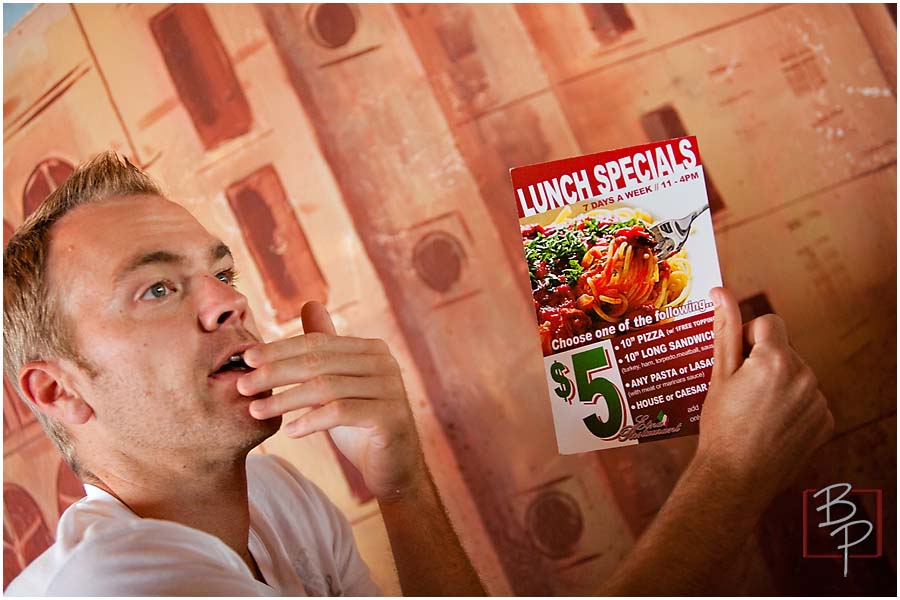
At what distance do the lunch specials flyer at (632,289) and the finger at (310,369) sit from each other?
26cm

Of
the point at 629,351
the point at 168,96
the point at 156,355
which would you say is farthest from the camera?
the point at 168,96

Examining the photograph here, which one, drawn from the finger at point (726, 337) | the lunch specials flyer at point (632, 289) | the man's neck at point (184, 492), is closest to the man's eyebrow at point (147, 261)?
the man's neck at point (184, 492)

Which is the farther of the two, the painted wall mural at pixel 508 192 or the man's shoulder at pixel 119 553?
the painted wall mural at pixel 508 192

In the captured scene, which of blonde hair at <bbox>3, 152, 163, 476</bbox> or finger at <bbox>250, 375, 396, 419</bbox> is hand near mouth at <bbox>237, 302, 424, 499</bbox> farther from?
blonde hair at <bbox>3, 152, 163, 476</bbox>

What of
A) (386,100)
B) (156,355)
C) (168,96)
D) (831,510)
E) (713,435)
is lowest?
(831,510)

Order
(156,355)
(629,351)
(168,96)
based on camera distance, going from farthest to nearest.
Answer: (168,96) < (629,351) < (156,355)

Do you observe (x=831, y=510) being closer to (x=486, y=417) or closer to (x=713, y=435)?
(x=713, y=435)

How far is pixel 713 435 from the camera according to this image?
1.13m

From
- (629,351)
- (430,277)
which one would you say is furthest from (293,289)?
(629,351)

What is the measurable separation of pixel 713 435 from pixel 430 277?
1.46 feet

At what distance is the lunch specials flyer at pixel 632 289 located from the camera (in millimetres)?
1136

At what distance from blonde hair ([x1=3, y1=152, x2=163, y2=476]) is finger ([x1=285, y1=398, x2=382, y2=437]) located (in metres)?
0.27

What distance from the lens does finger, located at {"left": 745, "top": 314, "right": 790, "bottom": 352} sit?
1.14 metres

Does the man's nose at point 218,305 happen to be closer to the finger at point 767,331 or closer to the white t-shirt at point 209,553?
the white t-shirt at point 209,553
